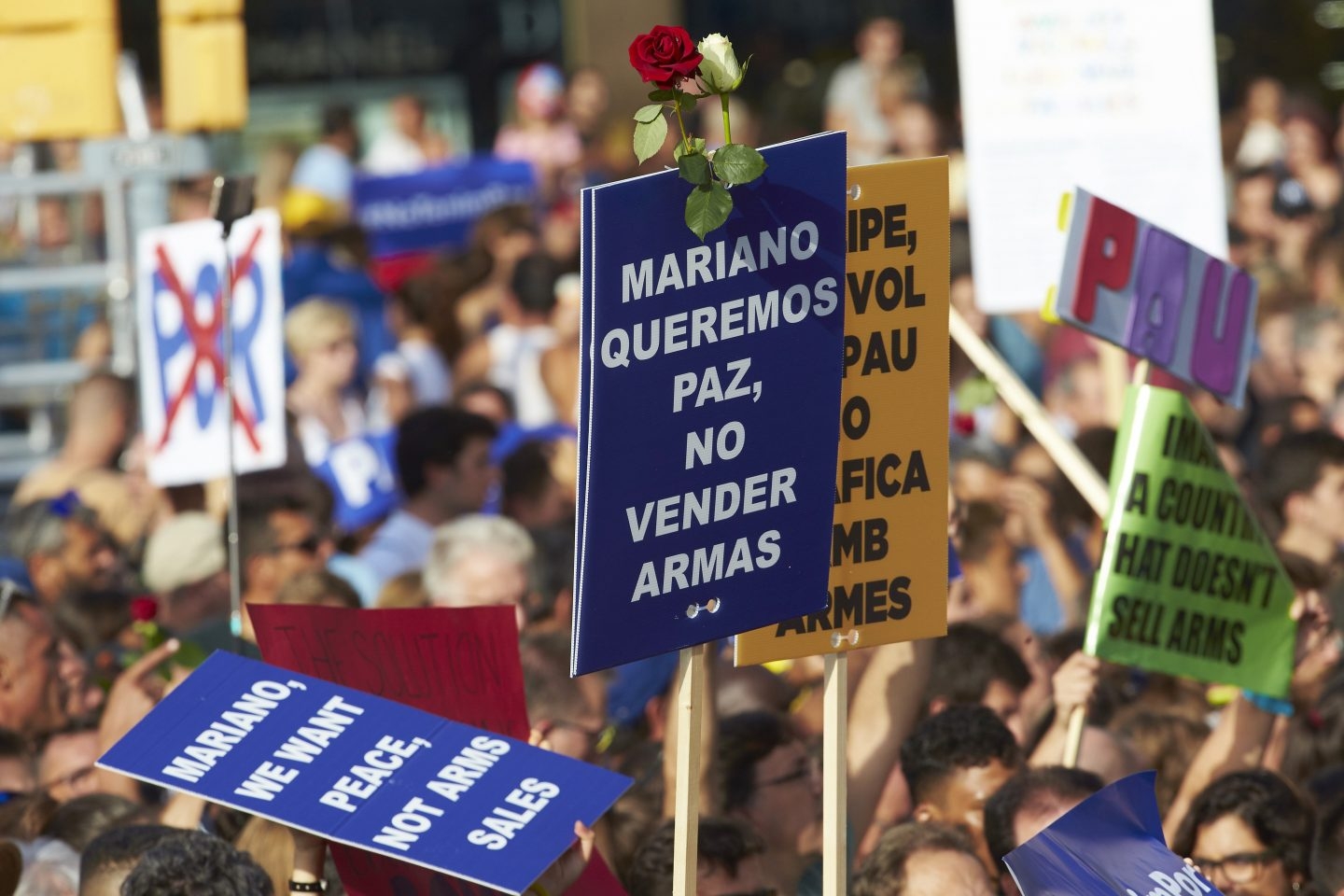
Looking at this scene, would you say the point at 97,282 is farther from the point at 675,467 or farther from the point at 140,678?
the point at 675,467

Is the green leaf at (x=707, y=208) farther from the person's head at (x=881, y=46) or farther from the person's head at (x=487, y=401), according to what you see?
the person's head at (x=881, y=46)

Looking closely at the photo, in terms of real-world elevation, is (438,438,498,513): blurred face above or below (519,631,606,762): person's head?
above

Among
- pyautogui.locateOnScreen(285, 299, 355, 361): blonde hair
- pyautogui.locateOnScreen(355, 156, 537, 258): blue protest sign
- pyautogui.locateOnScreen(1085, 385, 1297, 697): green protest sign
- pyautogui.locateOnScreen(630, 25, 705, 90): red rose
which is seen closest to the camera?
pyautogui.locateOnScreen(630, 25, 705, 90): red rose

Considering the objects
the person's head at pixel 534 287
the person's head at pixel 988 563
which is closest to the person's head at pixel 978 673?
the person's head at pixel 988 563

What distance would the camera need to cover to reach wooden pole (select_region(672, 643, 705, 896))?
3.42 metres

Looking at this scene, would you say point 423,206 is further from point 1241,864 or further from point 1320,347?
point 1241,864

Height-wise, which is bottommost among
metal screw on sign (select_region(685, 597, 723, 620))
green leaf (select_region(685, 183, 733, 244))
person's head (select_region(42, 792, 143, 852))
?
person's head (select_region(42, 792, 143, 852))

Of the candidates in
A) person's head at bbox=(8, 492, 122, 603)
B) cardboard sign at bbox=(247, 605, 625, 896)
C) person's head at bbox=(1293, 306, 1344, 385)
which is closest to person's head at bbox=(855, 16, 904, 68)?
person's head at bbox=(1293, 306, 1344, 385)

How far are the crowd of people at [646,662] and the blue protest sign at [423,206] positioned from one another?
1.18 metres

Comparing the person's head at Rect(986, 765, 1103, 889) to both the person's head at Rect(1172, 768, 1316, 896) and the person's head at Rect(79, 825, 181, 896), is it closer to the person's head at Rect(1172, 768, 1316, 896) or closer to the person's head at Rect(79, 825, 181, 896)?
the person's head at Rect(1172, 768, 1316, 896)

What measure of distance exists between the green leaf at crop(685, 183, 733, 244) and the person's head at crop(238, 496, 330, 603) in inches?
112

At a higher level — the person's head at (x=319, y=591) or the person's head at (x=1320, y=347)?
the person's head at (x=1320, y=347)

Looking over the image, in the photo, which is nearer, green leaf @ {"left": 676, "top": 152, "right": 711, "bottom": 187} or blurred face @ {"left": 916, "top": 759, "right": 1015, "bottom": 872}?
green leaf @ {"left": 676, "top": 152, "right": 711, "bottom": 187}

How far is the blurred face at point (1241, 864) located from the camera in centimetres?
429
